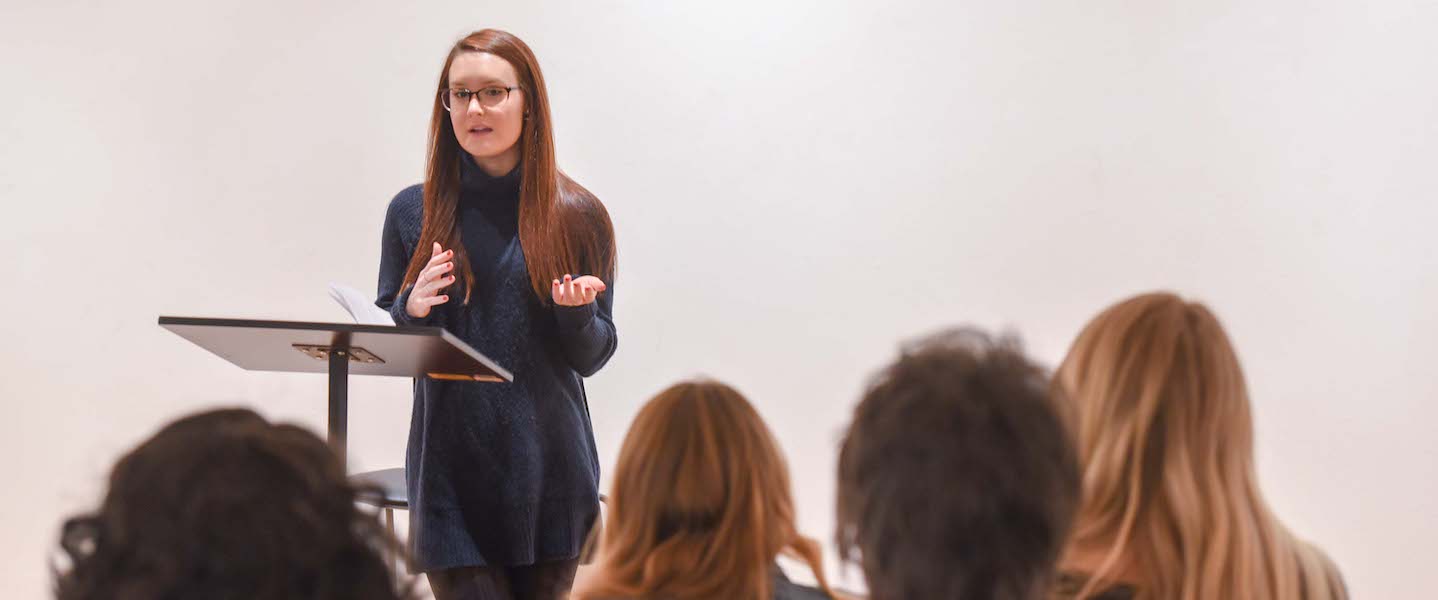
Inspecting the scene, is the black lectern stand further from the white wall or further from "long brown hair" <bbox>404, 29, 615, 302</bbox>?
the white wall

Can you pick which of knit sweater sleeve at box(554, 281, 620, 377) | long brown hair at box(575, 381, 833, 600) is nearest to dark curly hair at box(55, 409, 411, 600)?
long brown hair at box(575, 381, 833, 600)

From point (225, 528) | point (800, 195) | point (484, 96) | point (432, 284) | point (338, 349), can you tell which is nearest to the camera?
point (225, 528)

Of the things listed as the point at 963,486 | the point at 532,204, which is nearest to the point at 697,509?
the point at 963,486

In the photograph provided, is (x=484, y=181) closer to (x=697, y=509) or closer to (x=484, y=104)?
(x=484, y=104)

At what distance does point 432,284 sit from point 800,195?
1977 millimetres

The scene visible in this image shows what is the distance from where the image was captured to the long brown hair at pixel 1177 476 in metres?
1.34

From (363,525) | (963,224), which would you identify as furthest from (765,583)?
(963,224)

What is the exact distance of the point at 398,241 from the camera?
8.59 ft

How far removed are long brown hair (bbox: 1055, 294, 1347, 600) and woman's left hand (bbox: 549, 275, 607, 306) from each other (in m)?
1.08

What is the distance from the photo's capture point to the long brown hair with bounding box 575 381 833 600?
1.39 m

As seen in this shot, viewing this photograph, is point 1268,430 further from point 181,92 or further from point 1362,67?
point 181,92

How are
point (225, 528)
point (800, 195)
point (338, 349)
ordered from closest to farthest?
1. point (225, 528)
2. point (338, 349)
3. point (800, 195)

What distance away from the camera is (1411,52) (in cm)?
403

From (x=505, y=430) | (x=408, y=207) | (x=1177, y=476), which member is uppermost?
(x=408, y=207)
